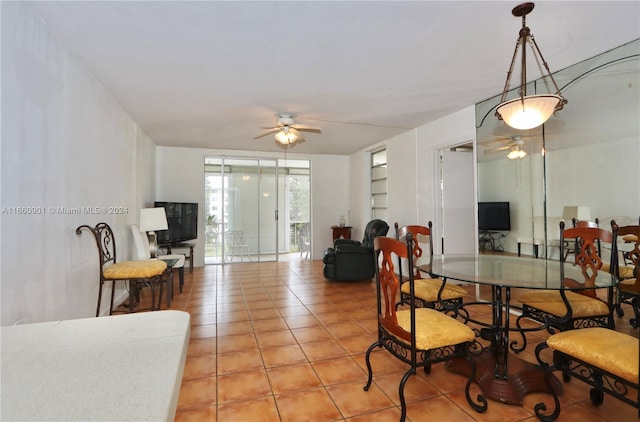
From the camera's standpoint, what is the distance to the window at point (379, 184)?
6234 mm

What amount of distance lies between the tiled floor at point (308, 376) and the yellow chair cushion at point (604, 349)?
53 centimetres

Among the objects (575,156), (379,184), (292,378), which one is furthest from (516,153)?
(292,378)

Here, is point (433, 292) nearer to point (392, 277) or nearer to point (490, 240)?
point (392, 277)

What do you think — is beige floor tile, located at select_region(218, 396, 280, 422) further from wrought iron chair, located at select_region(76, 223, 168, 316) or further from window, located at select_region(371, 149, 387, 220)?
window, located at select_region(371, 149, 387, 220)

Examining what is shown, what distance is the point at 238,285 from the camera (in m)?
4.79

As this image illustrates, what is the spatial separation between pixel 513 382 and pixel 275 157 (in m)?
5.82

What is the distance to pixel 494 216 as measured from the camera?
372cm

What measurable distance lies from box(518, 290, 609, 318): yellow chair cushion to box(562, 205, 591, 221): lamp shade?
928 mm

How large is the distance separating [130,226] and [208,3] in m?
3.25

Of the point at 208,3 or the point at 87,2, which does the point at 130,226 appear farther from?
the point at 208,3

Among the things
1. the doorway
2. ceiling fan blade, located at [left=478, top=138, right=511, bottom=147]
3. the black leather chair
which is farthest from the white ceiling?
the black leather chair

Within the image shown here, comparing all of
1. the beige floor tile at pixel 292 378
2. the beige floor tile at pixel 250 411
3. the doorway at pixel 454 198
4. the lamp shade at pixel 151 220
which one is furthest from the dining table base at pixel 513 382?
the lamp shade at pixel 151 220

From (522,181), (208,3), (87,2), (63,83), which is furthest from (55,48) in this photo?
(522,181)

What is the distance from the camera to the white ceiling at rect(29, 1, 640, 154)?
78.5 inches
